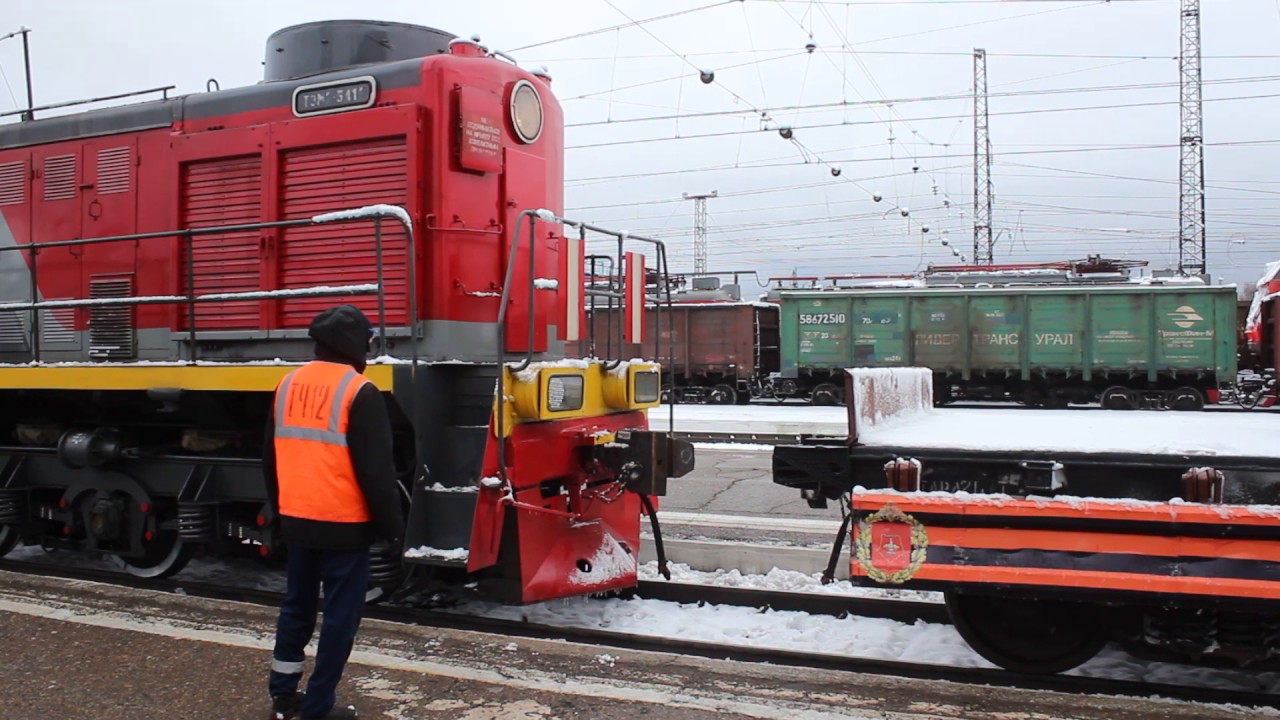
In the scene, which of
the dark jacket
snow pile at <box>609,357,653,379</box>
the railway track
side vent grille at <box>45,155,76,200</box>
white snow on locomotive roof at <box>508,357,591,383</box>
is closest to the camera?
the dark jacket

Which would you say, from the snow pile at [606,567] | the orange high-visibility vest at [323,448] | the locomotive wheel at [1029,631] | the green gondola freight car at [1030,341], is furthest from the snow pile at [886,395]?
the green gondola freight car at [1030,341]

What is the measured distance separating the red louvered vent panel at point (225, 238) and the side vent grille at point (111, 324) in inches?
21.5

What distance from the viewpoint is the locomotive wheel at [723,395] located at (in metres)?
22.6

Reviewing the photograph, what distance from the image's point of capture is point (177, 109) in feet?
20.0

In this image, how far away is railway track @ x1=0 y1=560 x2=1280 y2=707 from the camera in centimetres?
404

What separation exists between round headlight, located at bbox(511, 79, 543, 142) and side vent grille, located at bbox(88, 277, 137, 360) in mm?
2903

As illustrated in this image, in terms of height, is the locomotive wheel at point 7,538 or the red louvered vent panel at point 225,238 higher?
the red louvered vent panel at point 225,238

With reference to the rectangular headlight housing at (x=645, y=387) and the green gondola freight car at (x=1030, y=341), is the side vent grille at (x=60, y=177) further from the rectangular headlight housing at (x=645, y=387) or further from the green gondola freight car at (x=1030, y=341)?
the green gondola freight car at (x=1030, y=341)

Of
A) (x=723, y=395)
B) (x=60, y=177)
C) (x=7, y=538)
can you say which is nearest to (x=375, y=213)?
(x=60, y=177)

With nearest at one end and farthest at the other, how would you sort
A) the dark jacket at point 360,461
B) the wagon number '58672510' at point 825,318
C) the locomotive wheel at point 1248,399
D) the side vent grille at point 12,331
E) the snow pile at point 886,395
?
the dark jacket at point 360,461, the snow pile at point 886,395, the side vent grille at point 12,331, the locomotive wheel at point 1248,399, the wagon number '58672510' at point 825,318

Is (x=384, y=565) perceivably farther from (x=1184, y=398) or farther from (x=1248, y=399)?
(x=1248, y=399)

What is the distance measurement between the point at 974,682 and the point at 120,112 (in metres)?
6.42

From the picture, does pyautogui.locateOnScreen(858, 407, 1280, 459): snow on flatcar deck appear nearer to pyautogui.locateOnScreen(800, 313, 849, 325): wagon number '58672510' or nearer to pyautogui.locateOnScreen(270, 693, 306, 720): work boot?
pyautogui.locateOnScreen(270, 693, 306, 720): work boot

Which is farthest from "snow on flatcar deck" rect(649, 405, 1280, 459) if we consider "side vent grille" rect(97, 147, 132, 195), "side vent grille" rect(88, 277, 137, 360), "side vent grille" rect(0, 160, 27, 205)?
"side vent grille" rect(0, 160, 27, 205)
